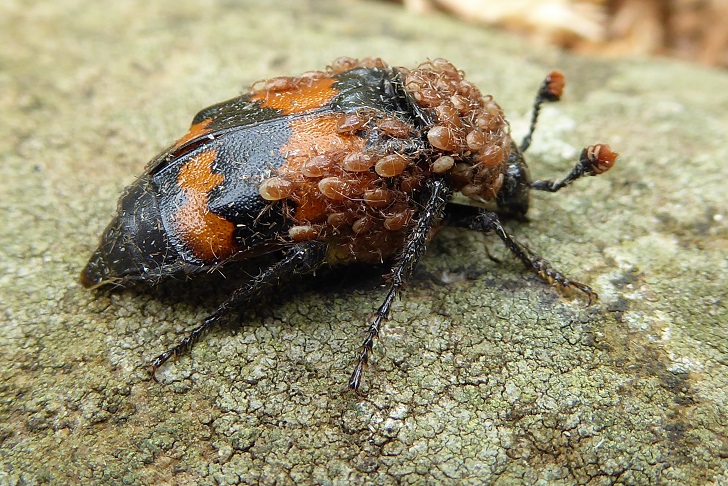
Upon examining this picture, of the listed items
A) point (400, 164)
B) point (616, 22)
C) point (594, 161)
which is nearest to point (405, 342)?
point (400, 164)

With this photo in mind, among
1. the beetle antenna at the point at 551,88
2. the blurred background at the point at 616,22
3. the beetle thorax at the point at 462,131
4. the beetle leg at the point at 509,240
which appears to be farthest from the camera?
the blurred background at the point at 616,22

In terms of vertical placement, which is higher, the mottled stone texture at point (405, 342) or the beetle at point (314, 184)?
the beetle at point (314, 184)

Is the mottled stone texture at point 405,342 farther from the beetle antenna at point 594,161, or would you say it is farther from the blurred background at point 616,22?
the blurred background at point 616,22

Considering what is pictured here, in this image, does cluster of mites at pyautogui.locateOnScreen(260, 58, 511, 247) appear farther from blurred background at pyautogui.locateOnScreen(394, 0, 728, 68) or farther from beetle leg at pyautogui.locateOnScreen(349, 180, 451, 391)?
blurred background at pyautogui.locateOnScreen(394, 0, 728, 68)

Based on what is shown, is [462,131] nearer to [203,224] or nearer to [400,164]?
[400,164]

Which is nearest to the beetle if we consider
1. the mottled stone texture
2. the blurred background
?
the mottled stone texture

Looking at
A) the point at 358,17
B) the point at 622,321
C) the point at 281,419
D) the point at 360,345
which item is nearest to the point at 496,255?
the point at 622,321

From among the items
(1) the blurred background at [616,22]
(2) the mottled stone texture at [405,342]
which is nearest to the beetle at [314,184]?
(2) the mottled stone texture at [405,342]

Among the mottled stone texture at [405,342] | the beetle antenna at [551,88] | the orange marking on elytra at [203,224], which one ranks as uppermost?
the beetle antenna at [551,88]
